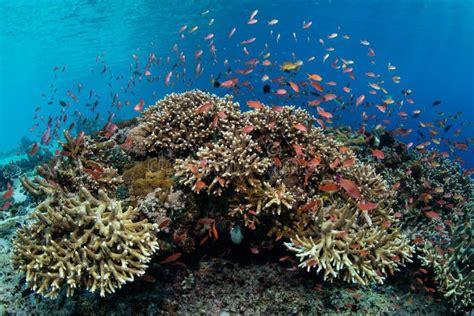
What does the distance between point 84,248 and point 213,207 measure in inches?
77.5

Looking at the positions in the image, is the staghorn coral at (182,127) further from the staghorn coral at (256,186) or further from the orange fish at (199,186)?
the orange fish at (199,186)

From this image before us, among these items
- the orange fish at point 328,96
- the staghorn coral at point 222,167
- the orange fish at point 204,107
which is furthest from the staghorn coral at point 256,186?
the orange fish at point 328,96

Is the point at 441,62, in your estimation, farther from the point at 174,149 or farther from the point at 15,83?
the point at 15,83

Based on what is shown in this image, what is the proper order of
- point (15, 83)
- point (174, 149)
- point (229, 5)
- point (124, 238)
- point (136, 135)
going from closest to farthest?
point (124, 238), point (174, 149), point (136, 135), point (229, 5), point (15, 83)

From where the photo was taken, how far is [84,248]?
3.83 metres

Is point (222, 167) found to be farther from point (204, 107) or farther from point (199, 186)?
point (204, 107)

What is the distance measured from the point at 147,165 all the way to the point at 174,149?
1.98ft

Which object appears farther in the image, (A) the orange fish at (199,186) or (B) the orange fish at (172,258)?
(A) the orange fish at (199,186)

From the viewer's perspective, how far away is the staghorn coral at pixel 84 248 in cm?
382

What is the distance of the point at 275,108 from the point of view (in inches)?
241

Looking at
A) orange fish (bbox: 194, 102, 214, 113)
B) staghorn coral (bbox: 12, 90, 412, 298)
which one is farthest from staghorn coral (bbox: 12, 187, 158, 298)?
Result: orange fish (bbox: 194, 102, 214, 113)

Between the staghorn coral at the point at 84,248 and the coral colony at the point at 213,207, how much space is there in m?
0.02

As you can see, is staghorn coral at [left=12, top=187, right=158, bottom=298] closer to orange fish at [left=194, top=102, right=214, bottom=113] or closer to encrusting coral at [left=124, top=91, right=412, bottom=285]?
encrusting coral at [left=124, top=91, right=412, bottom=285]

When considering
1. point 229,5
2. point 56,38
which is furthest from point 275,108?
point 56,38
